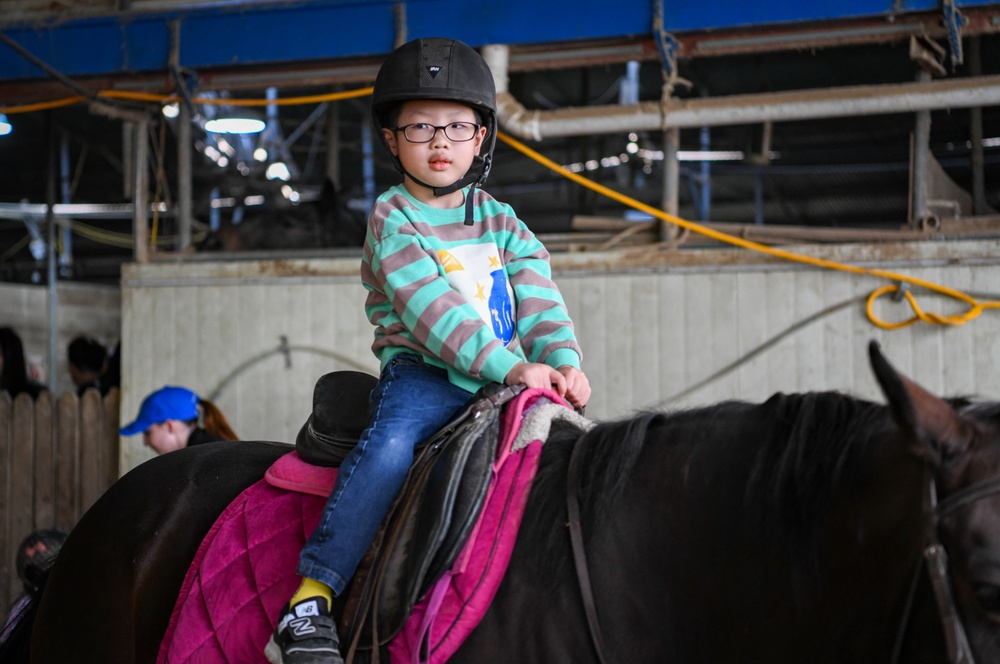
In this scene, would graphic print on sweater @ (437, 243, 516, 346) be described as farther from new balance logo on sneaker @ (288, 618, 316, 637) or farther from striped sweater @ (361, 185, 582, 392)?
new balance logo on sneaker @ (288, 618, 316, 637)

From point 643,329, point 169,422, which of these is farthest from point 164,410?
point 643,329

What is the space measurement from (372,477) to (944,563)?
1.05 m

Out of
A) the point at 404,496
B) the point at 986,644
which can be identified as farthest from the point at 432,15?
the point at 986,644

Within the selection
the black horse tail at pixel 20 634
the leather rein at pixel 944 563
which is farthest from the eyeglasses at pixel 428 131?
the black horse tail at pixel 20 634

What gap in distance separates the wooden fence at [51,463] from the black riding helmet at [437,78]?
14.3 ft

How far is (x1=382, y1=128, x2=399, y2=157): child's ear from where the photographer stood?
7.33ft

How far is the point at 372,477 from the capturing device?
1.84m

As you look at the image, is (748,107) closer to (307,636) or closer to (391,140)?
(391,140)

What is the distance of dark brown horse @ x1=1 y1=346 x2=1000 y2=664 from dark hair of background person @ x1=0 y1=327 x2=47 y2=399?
6321 millimetres

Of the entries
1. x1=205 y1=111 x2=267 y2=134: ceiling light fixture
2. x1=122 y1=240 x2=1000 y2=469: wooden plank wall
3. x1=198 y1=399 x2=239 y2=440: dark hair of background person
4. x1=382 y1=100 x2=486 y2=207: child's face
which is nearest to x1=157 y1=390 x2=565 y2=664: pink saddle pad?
x1=382 y1=100 x2=486 y2=207: child's face

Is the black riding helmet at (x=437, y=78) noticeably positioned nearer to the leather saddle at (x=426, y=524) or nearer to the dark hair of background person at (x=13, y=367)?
the leather saddle at (x=426, y=524)

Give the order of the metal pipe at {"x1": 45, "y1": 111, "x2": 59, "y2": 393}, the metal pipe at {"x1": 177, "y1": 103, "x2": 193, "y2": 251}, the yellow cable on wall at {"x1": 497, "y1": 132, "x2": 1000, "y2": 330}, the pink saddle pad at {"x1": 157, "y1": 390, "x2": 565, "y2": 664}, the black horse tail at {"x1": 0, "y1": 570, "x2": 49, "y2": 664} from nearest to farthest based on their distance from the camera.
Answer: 1. the pink saddle pad at {"x1": 157, "y1": 390, "x2": 565, "y2": 664}
2. the black horse tail at {"x1": 0, "y1": 570, "x2": 49, "y2": 664}
3. the yellow cable on wall at {"x1": 497, "y1": 132, "x2": 1000, "y2": 330}
4. the metal pipe at {"x1": 177, "y1": 103, "x2": 193, "y2": 251}
5. the metal pipe at {"x1": 45, "y1": 111, "x2": 59, "y2": 393}

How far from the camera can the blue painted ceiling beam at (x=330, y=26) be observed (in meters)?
5.05

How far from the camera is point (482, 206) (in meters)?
2.25
